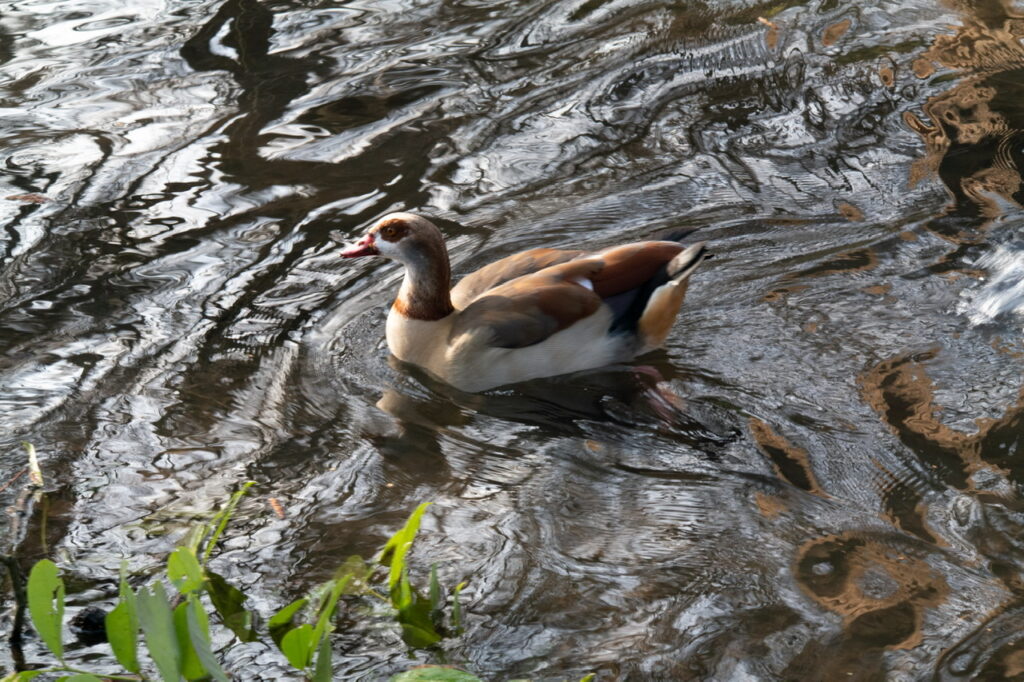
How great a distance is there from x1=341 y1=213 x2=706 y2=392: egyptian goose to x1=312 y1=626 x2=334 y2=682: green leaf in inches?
110

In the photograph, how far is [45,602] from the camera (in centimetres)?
300

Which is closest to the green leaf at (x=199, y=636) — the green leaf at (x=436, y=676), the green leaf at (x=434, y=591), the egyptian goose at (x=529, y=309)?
the green leaf at (x=436, y=676)

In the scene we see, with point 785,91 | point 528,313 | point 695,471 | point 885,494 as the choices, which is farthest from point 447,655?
point 785,91

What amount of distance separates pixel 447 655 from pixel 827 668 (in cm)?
116

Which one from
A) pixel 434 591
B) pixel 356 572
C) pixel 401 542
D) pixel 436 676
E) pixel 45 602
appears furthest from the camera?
pixel 356 572

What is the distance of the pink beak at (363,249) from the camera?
5992 millimetres

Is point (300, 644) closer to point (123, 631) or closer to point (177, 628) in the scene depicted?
point (177, 628)

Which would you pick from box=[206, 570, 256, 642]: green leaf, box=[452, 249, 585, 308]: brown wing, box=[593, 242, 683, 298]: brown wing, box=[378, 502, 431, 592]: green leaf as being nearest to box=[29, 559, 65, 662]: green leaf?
box=[206, 570, 256, 642]: green leaf

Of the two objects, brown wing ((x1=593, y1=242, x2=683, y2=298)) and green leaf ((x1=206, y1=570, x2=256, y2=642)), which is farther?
brown wing ((x1=593, y1=242, x2=683, y2=298))

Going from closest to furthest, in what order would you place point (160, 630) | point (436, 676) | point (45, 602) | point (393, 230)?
point (160, 630) < point (45, 602) < point (436, 676) < point (393, 230)

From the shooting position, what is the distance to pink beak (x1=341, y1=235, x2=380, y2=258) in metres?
5.99

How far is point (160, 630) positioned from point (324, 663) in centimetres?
43

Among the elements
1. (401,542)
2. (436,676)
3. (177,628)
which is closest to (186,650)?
Result: (177,628)

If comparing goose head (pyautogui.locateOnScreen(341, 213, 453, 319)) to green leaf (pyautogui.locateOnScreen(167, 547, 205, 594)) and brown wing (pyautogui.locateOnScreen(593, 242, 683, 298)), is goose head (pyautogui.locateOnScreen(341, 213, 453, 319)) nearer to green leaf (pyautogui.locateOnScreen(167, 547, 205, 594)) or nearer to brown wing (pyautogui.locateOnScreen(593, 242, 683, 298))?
brown wing (pyautogui.locateOnScreen(593, 242, 683, 298))
